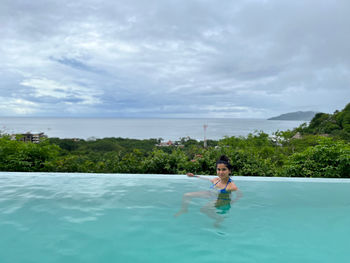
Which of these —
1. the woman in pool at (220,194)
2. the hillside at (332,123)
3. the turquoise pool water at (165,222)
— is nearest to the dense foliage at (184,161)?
the turquoise pool water at (165,222)

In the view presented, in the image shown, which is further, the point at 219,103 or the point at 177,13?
the point at 219,103

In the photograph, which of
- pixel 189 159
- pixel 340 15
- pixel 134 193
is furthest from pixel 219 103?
pixel 134 193

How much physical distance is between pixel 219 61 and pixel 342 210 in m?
10.3

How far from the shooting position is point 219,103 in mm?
23938

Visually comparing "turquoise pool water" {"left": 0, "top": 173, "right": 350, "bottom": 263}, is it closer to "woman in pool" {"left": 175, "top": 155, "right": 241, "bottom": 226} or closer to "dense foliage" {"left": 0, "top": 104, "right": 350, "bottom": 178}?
"woman in pool" {"left": 175, "top": 155, "right": 241, "bottom": 226}

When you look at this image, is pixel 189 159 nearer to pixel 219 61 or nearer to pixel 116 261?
pixel 116 261

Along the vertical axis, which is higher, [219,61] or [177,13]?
[177,13]

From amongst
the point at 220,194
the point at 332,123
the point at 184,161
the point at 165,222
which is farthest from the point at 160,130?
the point at 165,222

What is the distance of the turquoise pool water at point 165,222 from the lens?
2.40 m

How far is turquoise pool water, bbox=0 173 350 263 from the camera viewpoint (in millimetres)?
2400

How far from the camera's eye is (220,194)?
366cm

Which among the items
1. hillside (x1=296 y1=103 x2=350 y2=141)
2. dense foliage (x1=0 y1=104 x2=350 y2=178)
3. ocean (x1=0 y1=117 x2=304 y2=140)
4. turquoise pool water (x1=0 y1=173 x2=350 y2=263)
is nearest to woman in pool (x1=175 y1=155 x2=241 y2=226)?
turquoise pool water (x1=0 y1=173 x2=350 y2=263)

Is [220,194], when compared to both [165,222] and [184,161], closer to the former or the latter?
[165,222]

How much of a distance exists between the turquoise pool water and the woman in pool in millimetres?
76
